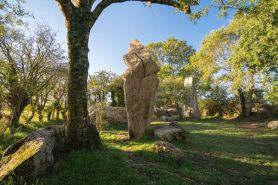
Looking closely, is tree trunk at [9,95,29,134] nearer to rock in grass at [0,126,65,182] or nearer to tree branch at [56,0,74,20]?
rock in grass at [0,126,65,182]

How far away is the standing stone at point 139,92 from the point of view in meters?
15.7

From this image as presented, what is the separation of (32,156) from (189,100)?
3886 centimetres

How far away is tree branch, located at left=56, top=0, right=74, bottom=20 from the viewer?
8234 mm

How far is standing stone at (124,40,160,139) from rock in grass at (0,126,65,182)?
7.59 metres

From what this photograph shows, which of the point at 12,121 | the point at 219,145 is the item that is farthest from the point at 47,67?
the point at 219,145

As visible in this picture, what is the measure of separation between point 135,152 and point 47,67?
50.3 feet

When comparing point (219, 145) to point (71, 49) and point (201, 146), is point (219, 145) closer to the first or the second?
point (201, 146)

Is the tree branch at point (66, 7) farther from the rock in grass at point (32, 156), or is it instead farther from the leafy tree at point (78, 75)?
the rock in grass at point (32, 156)

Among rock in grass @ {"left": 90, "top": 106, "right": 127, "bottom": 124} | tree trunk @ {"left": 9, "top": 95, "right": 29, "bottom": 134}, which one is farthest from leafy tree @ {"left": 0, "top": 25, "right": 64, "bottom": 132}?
rock in grass @ {"left": 90, "top": 106, "right": 127, "bottom": 124}

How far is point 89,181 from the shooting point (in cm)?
646

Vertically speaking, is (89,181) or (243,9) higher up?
(243,9)

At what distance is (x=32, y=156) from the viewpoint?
6496 mm

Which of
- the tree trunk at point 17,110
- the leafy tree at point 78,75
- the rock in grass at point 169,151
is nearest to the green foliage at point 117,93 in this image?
the tree trunk at point 17,110

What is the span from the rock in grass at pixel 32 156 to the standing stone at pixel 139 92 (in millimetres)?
7593
